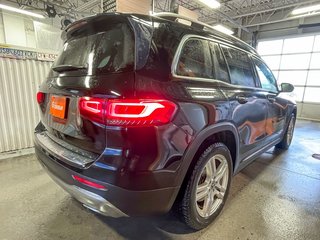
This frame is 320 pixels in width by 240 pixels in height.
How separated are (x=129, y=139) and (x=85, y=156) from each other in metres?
0.37

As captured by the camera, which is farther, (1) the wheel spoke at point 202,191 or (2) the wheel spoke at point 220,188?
(2) the wheel spoke at point 220,188

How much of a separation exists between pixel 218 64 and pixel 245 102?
1.59 feet

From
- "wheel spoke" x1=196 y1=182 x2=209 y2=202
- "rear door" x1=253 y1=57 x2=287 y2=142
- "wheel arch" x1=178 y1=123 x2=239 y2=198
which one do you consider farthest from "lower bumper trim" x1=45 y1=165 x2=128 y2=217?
"rear door" x1=253 y1=57 x2=287 y2=142

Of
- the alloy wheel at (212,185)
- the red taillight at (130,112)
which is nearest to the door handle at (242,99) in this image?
the alloy wheel at (212,185)

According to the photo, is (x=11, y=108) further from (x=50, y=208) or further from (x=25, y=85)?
(x=50, y=208)

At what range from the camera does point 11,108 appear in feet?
10.8

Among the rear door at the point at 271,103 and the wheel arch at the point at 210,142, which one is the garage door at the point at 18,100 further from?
the rear door at the point at 271,103

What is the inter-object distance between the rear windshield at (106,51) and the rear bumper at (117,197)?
66 cm

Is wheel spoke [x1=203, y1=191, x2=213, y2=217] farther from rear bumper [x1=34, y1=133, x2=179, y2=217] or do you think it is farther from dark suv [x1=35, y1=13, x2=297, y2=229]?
rear bumper [x1=34, y1=133, x2=179, y2=217]

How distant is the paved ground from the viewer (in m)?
1.72

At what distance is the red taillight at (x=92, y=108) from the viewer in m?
1.16

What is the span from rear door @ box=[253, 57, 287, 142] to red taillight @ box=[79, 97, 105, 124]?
2101 mm

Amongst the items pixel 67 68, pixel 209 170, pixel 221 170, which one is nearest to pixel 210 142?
pixel 209 170

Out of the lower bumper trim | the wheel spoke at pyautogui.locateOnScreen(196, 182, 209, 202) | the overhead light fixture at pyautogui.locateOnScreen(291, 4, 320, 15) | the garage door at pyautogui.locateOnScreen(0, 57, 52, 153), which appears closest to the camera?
the lower bumper trim
